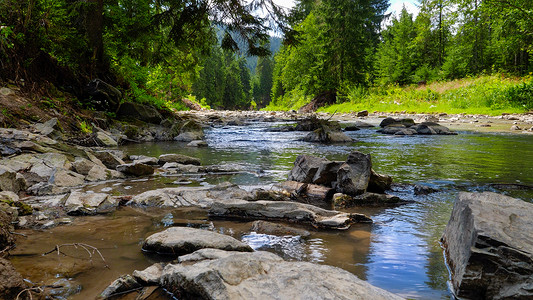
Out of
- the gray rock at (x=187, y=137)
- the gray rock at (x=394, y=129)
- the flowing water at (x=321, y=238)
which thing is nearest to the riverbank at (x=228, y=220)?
the flowing water at (x=321, y=238)

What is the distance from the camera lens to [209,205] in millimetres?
4375

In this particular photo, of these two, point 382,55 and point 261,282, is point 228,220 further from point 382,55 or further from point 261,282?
point 382,55

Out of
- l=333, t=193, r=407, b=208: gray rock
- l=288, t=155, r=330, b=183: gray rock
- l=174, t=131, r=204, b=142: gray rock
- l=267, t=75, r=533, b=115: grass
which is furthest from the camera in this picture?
l=267, t=75, r=533, b=115: grass

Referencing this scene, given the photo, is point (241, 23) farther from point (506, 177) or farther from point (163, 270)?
point (163, 270)

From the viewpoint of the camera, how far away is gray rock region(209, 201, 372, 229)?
369cm

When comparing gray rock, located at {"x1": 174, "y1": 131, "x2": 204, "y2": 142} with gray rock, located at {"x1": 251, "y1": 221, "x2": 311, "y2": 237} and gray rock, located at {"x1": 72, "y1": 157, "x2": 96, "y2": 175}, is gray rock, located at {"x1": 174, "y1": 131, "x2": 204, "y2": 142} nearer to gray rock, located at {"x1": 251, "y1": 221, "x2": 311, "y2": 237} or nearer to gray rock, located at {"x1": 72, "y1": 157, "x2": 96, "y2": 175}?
gray rock, located at {"x1": 72, "y1": 157, "x2": 96, "y2": 175}

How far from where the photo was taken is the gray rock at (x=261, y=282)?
70.7 inches

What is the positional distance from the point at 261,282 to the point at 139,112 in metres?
13.9

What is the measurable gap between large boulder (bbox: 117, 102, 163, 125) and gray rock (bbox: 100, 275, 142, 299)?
12.7 metres

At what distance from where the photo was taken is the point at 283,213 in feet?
12.8

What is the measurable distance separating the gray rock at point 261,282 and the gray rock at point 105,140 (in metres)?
8.81

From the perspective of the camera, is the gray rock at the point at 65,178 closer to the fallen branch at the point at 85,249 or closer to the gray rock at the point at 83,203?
the gray rock at the point at 83,203

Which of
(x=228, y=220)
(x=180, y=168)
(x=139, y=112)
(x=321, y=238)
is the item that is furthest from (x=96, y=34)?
(x=321, y=238)

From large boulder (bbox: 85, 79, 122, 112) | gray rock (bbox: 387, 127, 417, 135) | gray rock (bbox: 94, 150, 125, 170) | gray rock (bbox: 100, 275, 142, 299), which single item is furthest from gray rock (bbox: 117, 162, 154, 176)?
gray rock (bbox: 387, 127, 417, 135)
